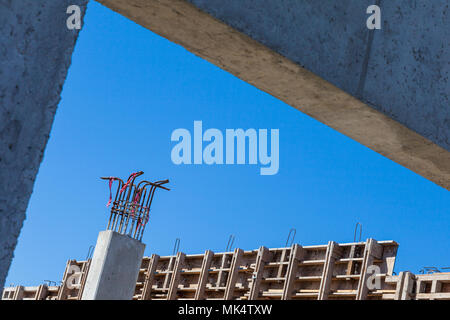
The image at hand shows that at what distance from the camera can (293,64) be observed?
2.14 metres

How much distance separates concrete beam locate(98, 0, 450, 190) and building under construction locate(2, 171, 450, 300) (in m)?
7.50

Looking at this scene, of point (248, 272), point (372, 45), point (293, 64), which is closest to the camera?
point (293, 64)

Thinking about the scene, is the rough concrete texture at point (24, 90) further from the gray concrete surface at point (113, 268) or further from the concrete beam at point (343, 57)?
the gray concrete surface at point (113, 268)

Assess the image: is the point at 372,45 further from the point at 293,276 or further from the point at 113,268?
the point at 293,276

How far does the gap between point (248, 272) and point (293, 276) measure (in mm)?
1822

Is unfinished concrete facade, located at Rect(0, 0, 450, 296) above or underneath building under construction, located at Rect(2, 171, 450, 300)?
underneath

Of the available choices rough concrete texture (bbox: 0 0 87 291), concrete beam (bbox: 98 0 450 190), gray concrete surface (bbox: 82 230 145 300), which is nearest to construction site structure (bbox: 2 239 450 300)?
gray concrete surface (bbox: 82 230 145 300)

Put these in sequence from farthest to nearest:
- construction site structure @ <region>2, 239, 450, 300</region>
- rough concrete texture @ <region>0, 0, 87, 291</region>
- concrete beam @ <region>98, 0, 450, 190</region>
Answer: construction site structure @ <region>2, 239, 450, 300</region>, concrete beam @ <region>98, 0, 450, 190</region>, rough concrete texture @ <region>0, 0, 87, 291</region>

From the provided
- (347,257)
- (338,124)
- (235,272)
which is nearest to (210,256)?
(235,272)

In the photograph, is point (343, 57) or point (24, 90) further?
point (343, 57)

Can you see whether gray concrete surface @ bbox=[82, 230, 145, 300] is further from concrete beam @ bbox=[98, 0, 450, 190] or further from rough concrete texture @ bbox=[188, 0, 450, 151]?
rough concrete texture @ bbox=[188, 0, 450, 151]

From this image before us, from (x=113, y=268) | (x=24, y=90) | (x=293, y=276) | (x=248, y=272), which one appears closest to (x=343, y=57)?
(x=24, y=90)

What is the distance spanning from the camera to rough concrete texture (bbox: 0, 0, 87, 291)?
147 cm
